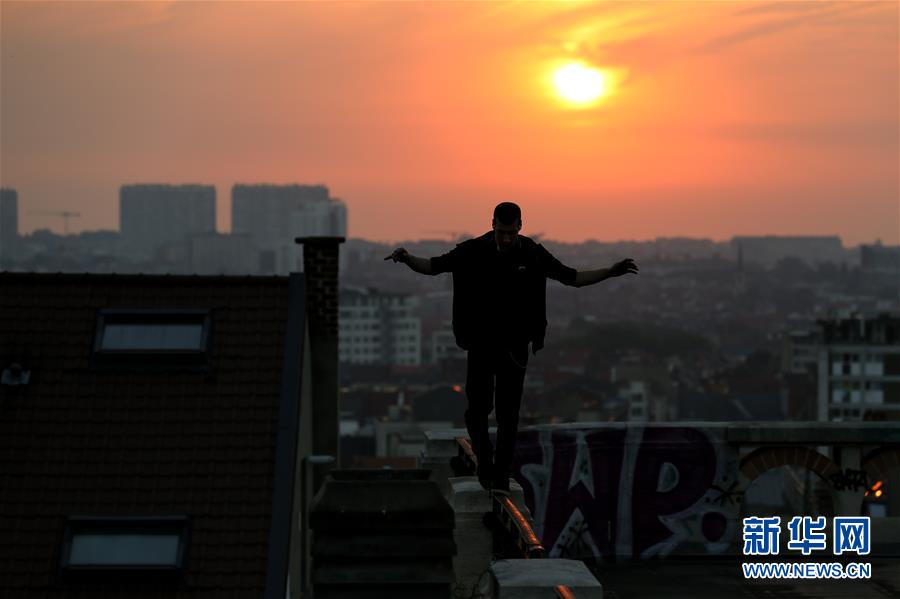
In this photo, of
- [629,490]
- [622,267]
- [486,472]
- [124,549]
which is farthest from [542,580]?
[124,549]

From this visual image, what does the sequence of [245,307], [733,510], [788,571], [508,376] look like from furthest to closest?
[245,307]
[733,510]
[788,571]
[508,376]

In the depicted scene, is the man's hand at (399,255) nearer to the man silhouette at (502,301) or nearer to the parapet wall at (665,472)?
the man silhouette at (502,301)

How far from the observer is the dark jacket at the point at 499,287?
38.5 feet

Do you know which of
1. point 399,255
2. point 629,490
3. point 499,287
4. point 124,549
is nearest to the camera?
point 399,255

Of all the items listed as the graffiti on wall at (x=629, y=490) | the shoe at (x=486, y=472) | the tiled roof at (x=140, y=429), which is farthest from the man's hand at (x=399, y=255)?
the tiled roof at (x=140, y=429)

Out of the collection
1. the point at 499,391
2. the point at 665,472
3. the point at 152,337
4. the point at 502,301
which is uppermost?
the point at 502,301

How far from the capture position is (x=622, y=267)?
11227 mm

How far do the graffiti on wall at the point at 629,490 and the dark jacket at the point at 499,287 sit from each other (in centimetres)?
435

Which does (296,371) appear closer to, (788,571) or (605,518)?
(605,518)

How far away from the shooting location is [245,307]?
26.3m

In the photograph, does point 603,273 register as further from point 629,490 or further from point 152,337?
point 152,337

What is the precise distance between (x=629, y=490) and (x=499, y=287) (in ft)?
16.1

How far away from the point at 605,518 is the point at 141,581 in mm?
8546

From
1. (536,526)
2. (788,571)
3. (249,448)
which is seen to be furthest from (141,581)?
(788,571)
